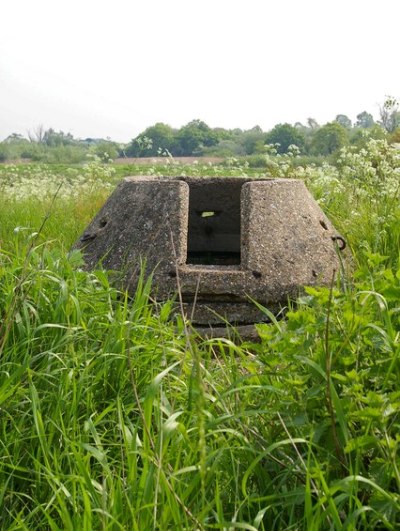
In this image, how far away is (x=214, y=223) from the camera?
6.18 metres

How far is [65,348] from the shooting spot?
2955 millimetres

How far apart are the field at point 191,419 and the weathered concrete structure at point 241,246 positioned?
3.79ft

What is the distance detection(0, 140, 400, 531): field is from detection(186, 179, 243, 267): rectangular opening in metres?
2.42

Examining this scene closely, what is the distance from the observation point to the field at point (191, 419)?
2.01 meters

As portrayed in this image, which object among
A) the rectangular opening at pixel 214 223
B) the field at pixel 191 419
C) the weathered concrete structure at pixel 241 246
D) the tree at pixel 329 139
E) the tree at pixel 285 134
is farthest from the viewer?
the tree at pixel 285 134

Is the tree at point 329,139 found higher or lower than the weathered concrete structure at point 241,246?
higher

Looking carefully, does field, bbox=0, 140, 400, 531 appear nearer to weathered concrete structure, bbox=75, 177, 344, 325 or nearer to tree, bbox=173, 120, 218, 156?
weathered concrete structure, bbox=75, 177, 344, 325

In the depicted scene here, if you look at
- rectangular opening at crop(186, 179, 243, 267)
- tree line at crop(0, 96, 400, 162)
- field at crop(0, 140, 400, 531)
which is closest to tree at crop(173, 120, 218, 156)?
tree line at crop(0, 96, 400, 162)

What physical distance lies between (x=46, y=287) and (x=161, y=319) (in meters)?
0.48

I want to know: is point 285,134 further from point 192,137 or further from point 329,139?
point 329,139

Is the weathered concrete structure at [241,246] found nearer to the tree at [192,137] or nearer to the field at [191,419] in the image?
the field at [191,419]

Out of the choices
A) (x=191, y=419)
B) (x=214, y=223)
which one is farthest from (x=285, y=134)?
(x=191, y=419)

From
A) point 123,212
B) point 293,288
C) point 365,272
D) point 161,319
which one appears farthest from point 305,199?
point 365,272

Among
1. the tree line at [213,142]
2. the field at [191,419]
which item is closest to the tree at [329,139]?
the tree line at [213,142]
